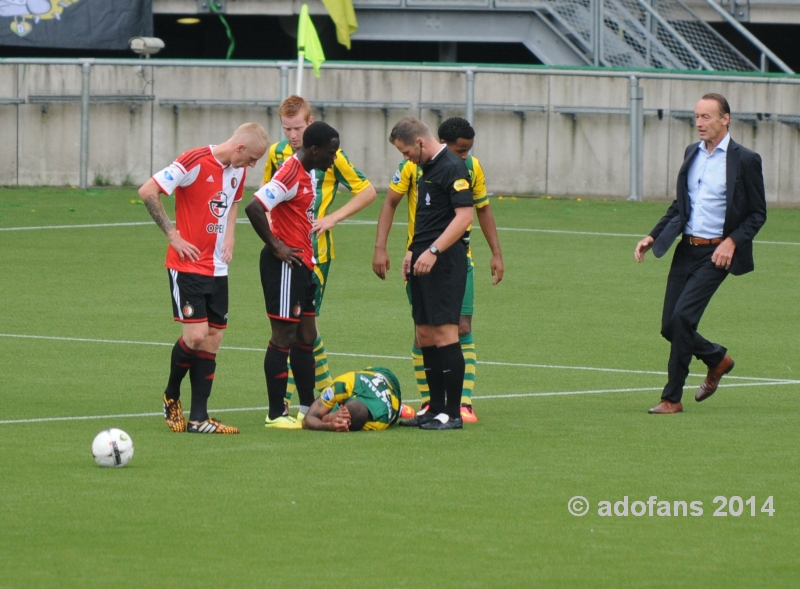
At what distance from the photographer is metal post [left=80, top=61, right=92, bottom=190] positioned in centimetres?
2797

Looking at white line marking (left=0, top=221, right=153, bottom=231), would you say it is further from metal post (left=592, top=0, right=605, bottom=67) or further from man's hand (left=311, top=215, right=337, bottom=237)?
man's hand (left=311, top=215, right=337, bottom=237)

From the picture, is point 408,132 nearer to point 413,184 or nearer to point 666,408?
point 413,184

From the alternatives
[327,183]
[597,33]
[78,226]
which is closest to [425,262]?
[327,183]

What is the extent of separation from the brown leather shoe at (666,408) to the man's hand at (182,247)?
314 cm

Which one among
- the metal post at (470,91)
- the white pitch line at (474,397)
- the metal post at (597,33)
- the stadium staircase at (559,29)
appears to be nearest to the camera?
the white pitch line at (474,397)

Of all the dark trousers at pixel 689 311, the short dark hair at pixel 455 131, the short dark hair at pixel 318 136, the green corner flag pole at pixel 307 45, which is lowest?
the dark trousers at pixel 689 311

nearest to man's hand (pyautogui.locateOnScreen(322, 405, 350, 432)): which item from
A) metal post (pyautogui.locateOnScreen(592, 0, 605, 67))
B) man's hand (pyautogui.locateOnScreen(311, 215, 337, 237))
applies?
man's hand (pyautogui.locateOnScreen(311, 215, 337, 237))

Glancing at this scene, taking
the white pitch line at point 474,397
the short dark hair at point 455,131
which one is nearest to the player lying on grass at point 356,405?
the white pitch line at point 474,397

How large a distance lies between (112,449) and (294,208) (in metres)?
2.18

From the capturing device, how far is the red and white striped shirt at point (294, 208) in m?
9.38

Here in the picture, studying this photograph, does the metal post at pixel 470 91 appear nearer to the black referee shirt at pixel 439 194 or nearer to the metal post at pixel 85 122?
the metal post at pixel 85 122

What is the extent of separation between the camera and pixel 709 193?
10180mm

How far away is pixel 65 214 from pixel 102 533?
1778 cm

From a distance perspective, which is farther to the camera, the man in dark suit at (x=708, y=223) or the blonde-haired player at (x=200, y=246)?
the man in dark suit at (x=708, y=223)
